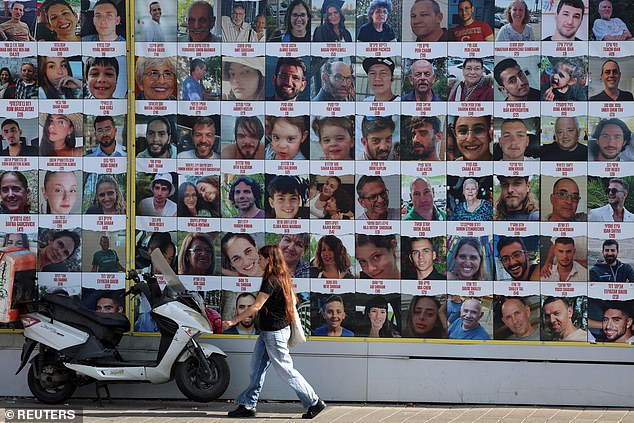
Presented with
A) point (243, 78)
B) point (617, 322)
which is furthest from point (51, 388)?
point (617, 322)

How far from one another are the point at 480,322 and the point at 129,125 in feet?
13.2

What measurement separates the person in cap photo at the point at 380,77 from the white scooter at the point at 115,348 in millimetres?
2654

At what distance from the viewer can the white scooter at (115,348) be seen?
922cm

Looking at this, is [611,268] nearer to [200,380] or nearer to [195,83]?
[200,380]

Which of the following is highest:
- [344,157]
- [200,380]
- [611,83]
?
[611,83]

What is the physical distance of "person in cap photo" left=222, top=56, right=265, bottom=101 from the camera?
9672mm

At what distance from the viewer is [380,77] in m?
9.55

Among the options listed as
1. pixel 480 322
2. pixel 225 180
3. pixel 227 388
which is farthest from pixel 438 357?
pixel 225 180

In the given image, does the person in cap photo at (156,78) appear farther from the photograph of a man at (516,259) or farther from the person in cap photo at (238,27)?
the photograph of a man at (516,259)

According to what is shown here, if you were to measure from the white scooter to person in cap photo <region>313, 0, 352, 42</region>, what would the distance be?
269cm

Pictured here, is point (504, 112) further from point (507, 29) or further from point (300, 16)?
point (300, 16)

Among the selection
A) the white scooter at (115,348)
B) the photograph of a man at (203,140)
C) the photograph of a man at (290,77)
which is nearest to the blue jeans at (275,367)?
the white scooter at (115,348)

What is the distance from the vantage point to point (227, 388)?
9.62 metres

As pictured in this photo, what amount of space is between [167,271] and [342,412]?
2181mm
